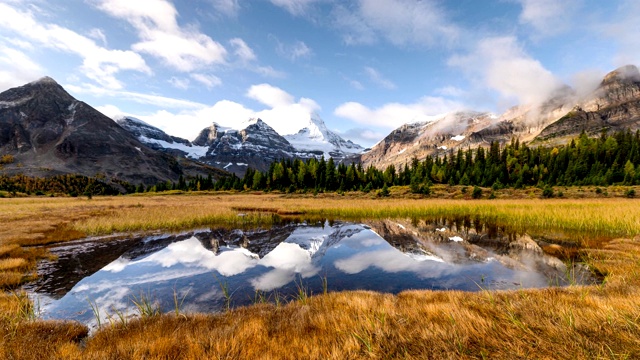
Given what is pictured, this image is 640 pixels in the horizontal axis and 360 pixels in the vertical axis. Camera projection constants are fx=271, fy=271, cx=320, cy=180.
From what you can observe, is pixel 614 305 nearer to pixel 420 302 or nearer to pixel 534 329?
pixel 534 329

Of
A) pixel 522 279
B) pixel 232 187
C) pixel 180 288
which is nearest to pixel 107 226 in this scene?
pixel 180 288

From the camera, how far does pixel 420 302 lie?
22.4 feet

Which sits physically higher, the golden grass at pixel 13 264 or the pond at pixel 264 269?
the golden grass at pixel 13 264

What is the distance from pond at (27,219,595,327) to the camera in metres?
8.84

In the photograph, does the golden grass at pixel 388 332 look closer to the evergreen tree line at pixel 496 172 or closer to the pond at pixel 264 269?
the pond at pixel 264 269

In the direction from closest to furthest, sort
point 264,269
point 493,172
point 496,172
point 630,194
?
point 264,269, point 630,194, point 493,172, point 496,172

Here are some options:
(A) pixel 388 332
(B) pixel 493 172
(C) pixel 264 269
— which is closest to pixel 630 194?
(B) pixel 493 172

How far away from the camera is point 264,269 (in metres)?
12.3

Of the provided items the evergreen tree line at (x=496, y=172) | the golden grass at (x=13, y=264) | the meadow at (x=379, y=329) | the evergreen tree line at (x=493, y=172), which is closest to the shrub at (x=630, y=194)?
the evergreen tree line at (x=493, y=172)

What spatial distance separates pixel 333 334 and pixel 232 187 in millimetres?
103093

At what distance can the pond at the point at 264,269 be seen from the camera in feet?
29.0

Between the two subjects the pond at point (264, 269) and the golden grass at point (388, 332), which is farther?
the pond at point (264, 269)

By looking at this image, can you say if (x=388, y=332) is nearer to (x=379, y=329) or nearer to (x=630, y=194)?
(x=379, y=329)

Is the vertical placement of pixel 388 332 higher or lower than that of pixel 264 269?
higher
